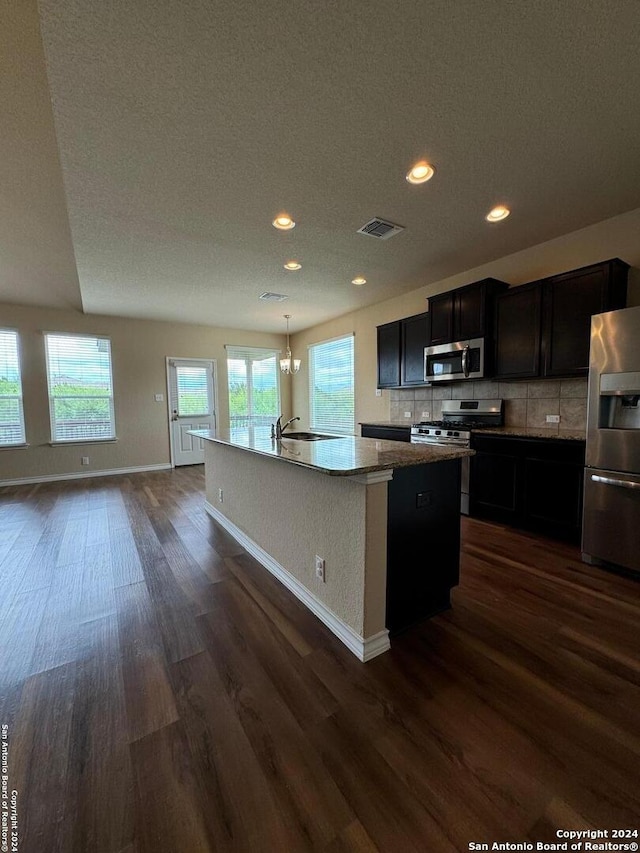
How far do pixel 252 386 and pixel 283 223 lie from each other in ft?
15.3

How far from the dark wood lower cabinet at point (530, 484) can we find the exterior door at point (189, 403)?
5.06 metres

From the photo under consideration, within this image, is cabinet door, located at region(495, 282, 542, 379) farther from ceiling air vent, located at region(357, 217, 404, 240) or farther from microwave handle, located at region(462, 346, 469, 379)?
ceiling air vent, located at region(357, 217, 404, 240)

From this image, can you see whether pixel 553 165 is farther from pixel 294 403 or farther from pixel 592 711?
pixel 294 403

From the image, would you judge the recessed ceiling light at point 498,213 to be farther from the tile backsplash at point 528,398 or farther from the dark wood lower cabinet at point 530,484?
the dark wood lower cabinet at point 530,484

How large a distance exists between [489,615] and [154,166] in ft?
11.1

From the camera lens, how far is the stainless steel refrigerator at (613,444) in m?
2.25

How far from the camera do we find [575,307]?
9.42 feet

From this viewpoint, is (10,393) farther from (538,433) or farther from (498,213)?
(538,433)

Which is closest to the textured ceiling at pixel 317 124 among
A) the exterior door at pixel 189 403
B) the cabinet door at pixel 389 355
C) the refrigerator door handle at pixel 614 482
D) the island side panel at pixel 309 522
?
the cabinet door at pixel 389 355

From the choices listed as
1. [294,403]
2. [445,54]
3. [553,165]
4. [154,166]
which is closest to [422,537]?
[445,54]

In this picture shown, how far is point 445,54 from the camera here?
1.48m

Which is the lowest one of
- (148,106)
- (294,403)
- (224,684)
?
(224,684)

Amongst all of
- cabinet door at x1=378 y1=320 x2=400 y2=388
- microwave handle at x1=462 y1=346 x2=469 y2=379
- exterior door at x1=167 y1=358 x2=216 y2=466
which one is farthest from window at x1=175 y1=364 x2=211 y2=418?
microwave handle at x1=462 y1=346 x2=469 y2=379

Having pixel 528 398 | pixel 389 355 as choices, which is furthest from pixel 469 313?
pixel 389 355
